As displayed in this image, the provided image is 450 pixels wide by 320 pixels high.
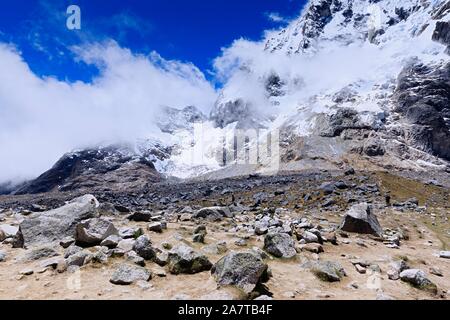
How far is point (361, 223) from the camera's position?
21734mm

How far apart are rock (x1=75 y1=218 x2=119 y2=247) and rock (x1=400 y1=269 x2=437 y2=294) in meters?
10.6

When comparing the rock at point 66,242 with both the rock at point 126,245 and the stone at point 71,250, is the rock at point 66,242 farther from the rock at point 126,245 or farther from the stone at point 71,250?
the rock at point 126,245

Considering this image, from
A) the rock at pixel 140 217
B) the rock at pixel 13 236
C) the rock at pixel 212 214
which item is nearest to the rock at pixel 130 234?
the rock at pixel 13 236

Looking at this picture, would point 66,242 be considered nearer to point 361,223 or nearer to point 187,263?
point 187,263

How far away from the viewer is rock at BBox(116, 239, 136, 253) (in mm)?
13768

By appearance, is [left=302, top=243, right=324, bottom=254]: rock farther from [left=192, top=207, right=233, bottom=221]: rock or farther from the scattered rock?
[left=192, top=207, right=233, bottom=221]: rock

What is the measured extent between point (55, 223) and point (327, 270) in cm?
1092

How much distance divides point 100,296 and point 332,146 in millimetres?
198055

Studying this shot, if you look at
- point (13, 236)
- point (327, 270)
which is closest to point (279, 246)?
point (327, 270)

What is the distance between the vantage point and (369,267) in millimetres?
14664

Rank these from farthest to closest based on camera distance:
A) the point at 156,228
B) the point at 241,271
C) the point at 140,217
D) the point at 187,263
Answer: the point at 140,217 < the point at 156,228 < the point at 187,263 < the point at 241,271

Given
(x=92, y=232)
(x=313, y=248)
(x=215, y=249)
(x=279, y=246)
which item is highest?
(x=92, y=232)

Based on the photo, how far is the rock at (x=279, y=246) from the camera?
15.0 meters

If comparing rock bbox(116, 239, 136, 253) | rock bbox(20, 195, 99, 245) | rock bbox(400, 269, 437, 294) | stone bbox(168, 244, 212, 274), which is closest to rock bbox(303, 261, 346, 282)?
rock bbox(400, 269, 437, 294)
